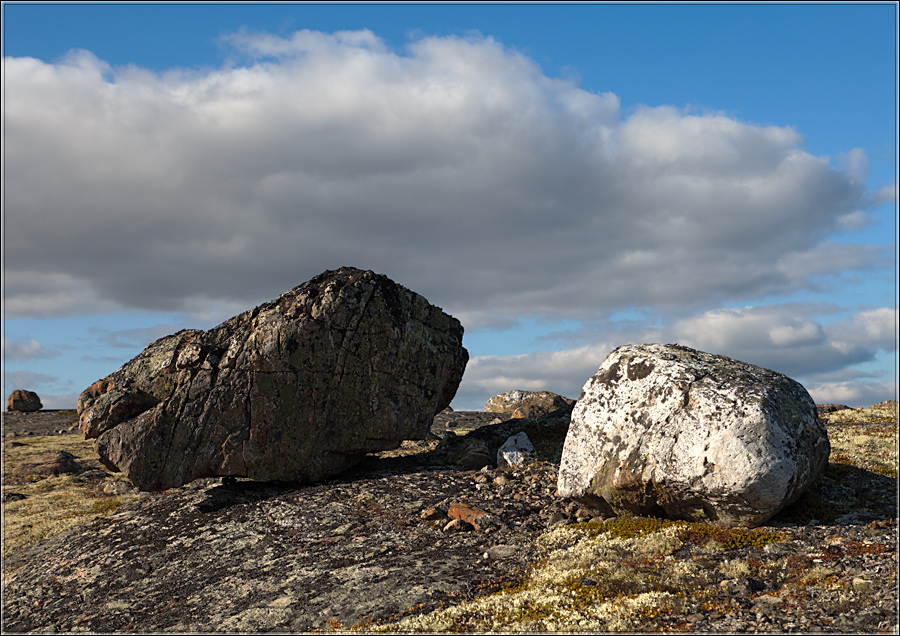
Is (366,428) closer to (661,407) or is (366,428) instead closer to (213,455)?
(213,455)

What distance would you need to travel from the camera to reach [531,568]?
15.8m

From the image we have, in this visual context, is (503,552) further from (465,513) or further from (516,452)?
(516,452)

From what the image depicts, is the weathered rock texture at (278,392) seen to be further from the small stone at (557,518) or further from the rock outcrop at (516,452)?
the small stone at (557,518)

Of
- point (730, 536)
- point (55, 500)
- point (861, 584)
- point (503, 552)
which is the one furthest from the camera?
point (55, 500)

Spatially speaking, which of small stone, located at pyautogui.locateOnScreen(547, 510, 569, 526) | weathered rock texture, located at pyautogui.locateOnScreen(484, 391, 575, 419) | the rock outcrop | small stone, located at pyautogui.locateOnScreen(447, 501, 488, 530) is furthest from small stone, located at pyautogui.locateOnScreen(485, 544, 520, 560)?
weathered rock texture, located at pyautogui.locateOnScreen(484, 391, 575, 419)

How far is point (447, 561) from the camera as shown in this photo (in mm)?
16578

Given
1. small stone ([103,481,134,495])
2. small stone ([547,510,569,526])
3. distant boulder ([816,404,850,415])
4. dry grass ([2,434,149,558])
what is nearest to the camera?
small stone ([547,510,569,526])

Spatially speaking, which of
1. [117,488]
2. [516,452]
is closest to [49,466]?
[117,488]

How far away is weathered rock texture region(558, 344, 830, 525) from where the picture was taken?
16.4 m

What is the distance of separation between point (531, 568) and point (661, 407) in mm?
5863

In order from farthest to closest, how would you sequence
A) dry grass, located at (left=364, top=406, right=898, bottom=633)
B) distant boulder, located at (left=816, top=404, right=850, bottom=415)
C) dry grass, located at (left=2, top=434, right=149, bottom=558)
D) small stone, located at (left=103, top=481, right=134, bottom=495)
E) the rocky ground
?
1. distant boulder, located at (left=816, top=404, right=850, bottom=415)
2. small stone, located at (left=103, top=481, right=134, bottom=495)
3. dry grass, located at (left=2, top=434, right=149, bottom=558)
4. the rocky ground
5. dry grass, located at (left=364, top=406, right=898, bottom=633)

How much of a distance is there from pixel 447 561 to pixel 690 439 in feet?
23.6

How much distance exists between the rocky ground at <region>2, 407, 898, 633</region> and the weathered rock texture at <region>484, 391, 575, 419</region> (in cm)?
2938

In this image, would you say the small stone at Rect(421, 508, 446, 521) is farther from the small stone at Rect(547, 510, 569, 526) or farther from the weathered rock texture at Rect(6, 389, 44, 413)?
the weathered rock texture at Rect(6, 389, 44, 413)
